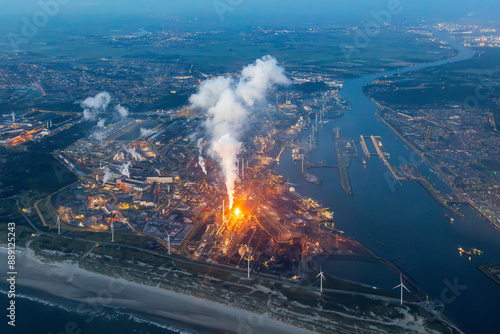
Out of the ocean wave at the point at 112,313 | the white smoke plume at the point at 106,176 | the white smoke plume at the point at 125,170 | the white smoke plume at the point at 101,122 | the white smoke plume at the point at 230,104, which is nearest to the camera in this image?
the ocean wave at the point at 112,313

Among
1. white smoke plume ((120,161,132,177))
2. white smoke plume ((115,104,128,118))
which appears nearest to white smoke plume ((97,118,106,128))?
white smoke plume ((115,104,128,118))

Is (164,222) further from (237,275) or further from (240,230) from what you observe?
(237,275)

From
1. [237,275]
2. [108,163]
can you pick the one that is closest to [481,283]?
[237,275]

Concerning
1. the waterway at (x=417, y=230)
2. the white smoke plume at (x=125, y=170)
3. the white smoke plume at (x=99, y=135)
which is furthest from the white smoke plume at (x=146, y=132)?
the waterway at (x=417, y=230)

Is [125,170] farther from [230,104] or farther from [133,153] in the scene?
[230,104]

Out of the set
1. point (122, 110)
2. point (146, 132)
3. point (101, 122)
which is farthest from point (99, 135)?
point (122, 110)

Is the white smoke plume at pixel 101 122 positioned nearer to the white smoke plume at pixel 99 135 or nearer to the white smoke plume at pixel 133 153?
the white smoke plume at pixel 99 135

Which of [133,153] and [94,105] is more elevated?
[94,105]
